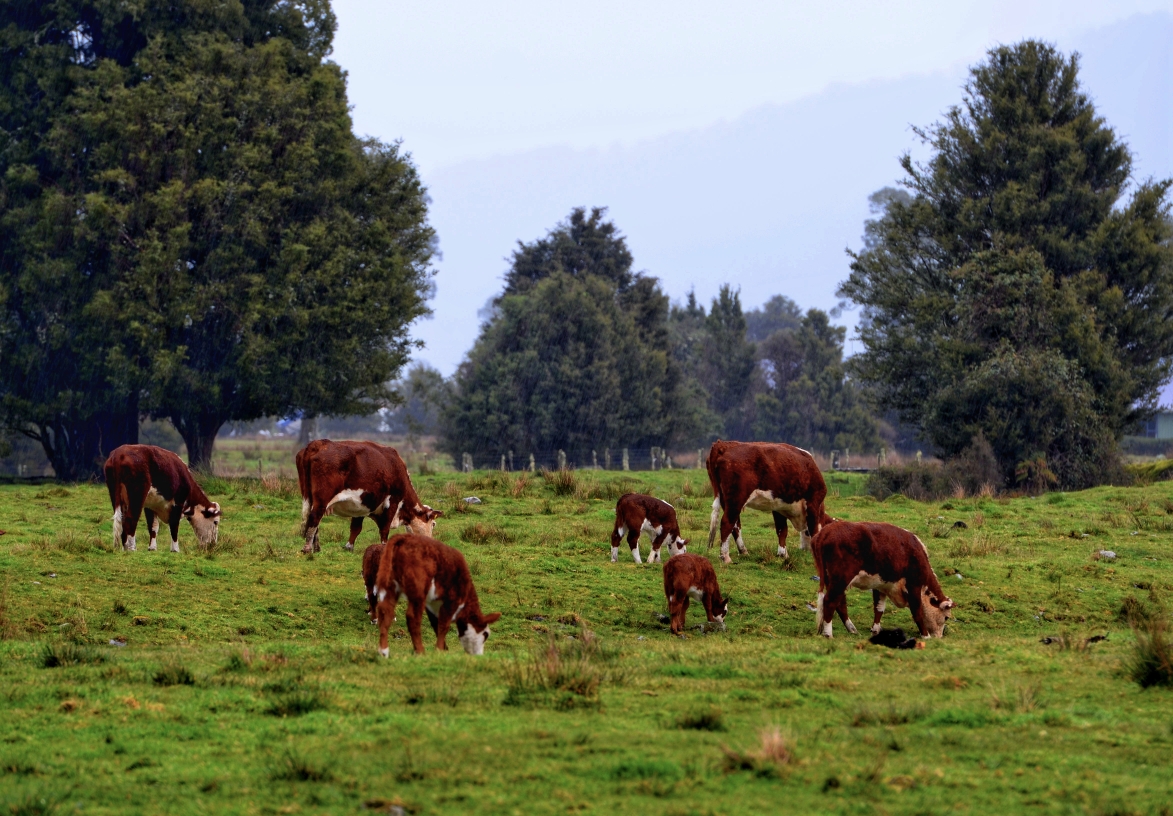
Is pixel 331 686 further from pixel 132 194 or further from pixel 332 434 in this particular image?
pixel 332 434

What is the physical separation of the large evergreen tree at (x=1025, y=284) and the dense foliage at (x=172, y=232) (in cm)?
1856

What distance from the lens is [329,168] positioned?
40.4 metres

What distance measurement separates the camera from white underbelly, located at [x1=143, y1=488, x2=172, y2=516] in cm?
1834

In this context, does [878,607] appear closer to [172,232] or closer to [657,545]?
[657,545]

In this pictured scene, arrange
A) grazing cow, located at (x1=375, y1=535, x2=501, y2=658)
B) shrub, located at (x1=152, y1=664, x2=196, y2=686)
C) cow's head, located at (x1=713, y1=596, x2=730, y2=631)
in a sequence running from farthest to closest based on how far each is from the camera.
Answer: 1. cow's head, located at (x1=713, y1=596, x2=730, y2=631)
2. grazing cow, located at (x1=375, y1=535, x2=501, y2=658)
3. shrub, located at (x1=152, y1=664, x2=196, y2=686)

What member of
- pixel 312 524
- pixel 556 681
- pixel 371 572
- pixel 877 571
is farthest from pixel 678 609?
pixel 312 524

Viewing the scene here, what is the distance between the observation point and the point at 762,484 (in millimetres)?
18828

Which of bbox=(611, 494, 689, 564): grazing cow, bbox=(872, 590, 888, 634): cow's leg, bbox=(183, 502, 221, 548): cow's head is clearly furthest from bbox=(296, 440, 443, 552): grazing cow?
bbox=(872, 590, 888, 634): cow's leg

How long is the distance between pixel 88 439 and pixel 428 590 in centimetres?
3366

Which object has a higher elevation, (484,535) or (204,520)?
(204,520)

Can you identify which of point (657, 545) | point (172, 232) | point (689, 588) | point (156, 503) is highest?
point (172, 232)

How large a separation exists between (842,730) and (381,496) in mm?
11360

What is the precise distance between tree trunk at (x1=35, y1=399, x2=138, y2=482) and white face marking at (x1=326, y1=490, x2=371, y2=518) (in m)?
25.2

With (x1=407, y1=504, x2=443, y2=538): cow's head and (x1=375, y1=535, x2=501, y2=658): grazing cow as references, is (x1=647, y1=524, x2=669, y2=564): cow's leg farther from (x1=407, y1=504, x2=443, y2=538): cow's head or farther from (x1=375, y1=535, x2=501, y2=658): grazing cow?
(x1=375, y1=535, x2=501, y2=658): grazing cow
